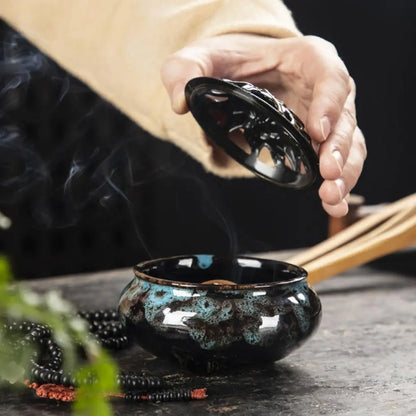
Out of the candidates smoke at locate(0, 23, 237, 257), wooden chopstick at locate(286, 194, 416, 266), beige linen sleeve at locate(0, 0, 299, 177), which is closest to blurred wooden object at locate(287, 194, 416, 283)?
wooden chopstick at locate(286, 194, 416, 266)

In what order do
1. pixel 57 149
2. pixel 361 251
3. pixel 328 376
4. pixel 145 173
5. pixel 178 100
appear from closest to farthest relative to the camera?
pixel 328 376, pixel 178 100, pixel 361 251, pixel 57 149, pixel 145 173

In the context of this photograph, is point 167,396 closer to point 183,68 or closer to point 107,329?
point 107,329

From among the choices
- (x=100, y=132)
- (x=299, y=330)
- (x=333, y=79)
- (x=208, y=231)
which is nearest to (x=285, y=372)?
(x=299, y=330)

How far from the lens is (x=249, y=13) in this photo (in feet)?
4.13

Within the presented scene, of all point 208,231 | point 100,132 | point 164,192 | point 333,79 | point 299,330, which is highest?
point 333,79

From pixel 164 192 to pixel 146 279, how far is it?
2.19 metres

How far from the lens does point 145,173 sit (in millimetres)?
2914

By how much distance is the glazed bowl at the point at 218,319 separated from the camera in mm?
751

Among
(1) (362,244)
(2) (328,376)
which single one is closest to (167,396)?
(2) (328,376)

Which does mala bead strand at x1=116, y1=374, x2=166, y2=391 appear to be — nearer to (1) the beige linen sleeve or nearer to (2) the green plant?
(2) the green plant

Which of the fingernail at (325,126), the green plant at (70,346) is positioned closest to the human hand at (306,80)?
the fingernail at (325,126)

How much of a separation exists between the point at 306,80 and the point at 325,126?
218 millimetres

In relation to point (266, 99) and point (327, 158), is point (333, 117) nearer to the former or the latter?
point (327, 158)

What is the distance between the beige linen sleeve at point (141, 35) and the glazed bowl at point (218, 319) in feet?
1.75
